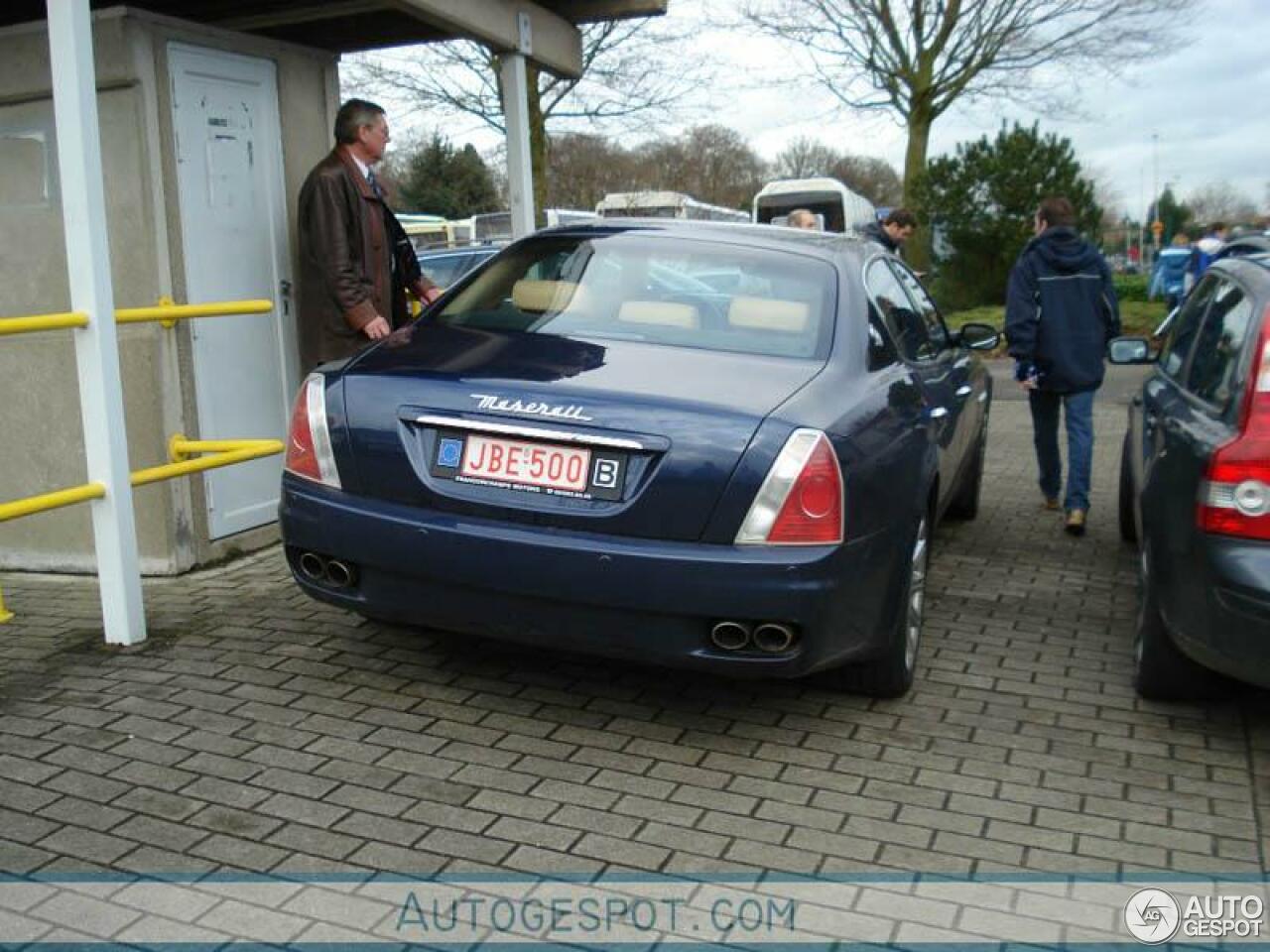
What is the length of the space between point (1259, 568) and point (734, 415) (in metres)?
1.52

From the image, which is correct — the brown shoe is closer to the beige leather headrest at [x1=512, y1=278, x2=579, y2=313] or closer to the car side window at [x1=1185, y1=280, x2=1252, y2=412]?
the car side window at [x1=1185, y1=280, x2=1252, y2=412]

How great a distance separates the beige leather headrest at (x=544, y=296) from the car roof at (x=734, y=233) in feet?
1.24

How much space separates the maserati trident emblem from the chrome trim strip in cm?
5

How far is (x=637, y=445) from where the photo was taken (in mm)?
3705

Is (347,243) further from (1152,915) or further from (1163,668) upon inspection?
(1152,915)

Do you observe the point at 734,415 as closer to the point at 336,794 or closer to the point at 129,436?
the point at 336,794

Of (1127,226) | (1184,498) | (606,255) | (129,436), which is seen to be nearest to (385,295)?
(129,436)

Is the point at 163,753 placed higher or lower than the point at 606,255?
lower

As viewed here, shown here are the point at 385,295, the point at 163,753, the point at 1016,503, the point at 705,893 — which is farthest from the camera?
the point at 1016,503

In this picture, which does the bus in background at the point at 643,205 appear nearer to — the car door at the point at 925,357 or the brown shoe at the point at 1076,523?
the brown shoe at the point at 1076,523

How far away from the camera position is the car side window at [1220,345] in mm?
4172

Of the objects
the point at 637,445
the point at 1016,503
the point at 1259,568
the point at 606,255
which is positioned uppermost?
the point at 606,255

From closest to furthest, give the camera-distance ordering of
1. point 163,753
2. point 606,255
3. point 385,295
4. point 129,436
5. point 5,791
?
point 5,791, point 163,753, point 606,255, point 129,436, point 385,295

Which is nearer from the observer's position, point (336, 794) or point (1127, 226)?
point (336, 794)
